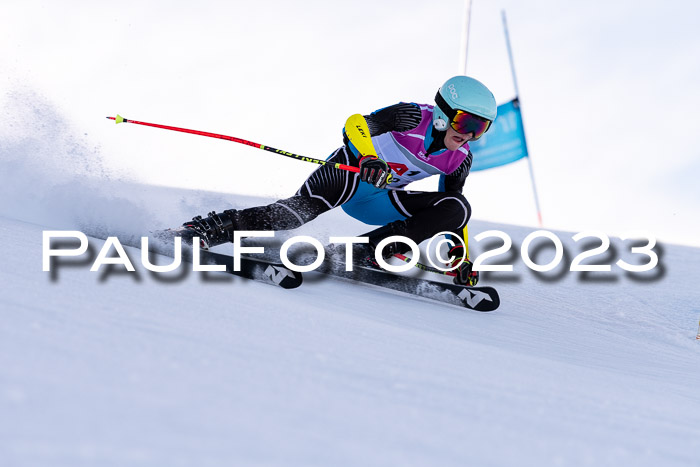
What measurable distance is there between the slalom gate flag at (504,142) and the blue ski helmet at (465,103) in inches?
182

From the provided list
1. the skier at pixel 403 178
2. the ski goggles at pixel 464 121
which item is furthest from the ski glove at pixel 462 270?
the ski goggles at pixel 464 121

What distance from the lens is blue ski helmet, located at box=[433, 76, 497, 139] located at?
11.1 feet

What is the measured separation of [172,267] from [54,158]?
1.83 metres

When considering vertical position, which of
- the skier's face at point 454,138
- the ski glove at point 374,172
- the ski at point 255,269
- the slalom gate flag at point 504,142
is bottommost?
the ski at point 255,269

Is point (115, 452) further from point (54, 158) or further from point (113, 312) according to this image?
point (54, 158)

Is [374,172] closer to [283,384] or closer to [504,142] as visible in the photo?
[283,384]

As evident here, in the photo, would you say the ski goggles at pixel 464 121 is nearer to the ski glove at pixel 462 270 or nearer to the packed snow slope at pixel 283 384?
the ski glove at pixel 462 270

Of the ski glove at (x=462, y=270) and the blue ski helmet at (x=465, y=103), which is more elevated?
the blue ski helmet at (x=465, y=103)

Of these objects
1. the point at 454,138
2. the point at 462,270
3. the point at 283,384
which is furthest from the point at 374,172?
the point at 283,384

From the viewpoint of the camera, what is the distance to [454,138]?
11.6 feet

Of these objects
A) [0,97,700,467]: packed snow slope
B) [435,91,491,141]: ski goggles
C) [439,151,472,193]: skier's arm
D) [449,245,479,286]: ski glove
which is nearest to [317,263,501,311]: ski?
[449,245,479,286]: ski glove

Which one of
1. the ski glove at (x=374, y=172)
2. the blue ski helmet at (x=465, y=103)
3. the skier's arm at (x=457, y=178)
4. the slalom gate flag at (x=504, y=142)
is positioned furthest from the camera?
the slalom gate flag at (x=504, y=142)

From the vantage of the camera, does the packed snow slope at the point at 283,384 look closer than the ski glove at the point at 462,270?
Yes

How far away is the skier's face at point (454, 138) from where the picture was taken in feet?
11.5
